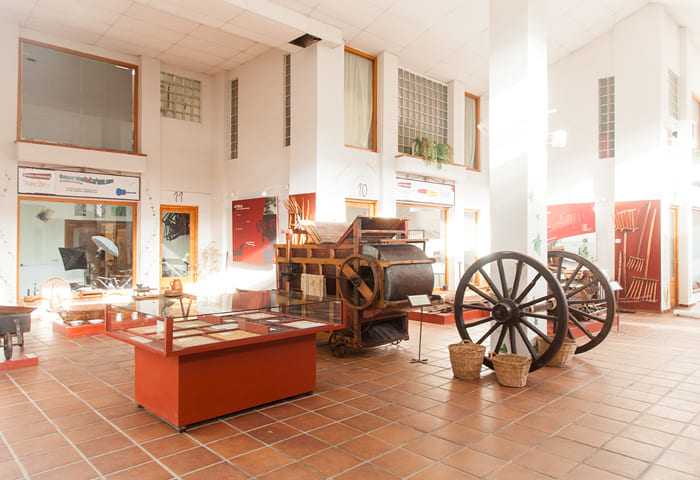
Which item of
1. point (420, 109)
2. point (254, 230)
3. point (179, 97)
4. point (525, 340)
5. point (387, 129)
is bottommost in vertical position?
point (525, 340)

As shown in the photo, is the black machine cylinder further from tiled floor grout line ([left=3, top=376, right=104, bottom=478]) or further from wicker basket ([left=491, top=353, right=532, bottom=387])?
tiled floor grout line ([left=3, top=376, right=104, bottom=478])

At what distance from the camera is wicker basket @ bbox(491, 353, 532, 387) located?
200 inches

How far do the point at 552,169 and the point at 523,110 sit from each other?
694 cm

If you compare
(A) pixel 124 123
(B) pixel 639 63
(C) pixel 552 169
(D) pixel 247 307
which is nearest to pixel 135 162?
(A) pixel 124 123

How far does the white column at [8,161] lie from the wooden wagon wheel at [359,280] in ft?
22.1

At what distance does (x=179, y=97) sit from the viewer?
11.4 meters

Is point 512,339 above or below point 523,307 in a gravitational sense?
below

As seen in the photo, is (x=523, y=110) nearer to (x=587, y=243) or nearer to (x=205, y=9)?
(x=205, y=9)

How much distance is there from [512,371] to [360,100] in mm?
6794

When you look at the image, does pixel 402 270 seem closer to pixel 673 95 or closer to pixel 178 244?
pixel 178 244

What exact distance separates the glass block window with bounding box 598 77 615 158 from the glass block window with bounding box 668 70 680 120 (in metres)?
1.20

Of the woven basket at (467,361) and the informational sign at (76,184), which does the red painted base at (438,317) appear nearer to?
the woven basket at (467,361)

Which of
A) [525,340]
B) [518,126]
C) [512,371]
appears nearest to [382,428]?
[512,371]

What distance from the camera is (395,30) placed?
→ 9.47m
